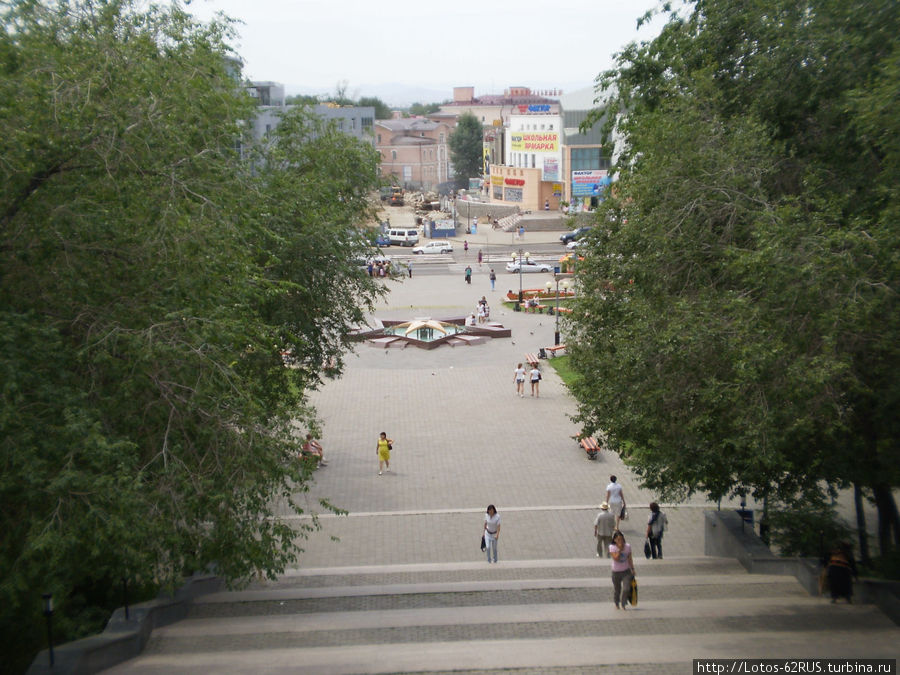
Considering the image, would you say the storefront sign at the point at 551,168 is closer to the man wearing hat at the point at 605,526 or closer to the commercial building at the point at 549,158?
the commercial building at the point at 549,158

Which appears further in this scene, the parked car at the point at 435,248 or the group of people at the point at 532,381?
the parked car at the point at 435,248

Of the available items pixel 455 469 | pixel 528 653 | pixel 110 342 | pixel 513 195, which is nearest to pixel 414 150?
pixel 513 195

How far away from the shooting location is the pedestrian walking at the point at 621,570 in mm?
11148

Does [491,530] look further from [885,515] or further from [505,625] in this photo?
[885,515]

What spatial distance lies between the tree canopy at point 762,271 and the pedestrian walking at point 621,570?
4.26 ft

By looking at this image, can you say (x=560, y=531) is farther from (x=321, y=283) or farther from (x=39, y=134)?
(x=39, y=134)

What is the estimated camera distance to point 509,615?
1139 centimetres

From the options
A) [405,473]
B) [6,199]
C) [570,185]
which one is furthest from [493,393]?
[570,185]

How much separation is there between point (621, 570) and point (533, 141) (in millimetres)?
73336

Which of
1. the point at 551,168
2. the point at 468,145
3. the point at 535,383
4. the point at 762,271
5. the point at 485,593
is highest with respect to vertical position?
the point at 468,145

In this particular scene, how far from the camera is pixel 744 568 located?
1364 centimetres

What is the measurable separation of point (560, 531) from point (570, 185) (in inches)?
2413

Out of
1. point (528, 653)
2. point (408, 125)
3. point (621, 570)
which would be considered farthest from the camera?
point (408, 125)

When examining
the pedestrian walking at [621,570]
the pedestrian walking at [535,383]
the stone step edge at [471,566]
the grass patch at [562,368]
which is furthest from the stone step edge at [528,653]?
the grass patch at [562,368]
